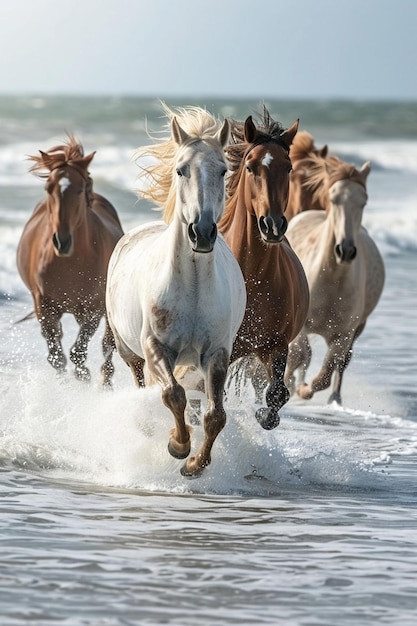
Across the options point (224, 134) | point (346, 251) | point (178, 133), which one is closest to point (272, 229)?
point (224, 134)

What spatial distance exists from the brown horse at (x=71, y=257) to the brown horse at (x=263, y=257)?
1.90 metres

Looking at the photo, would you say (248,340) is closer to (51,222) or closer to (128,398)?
(128,398)

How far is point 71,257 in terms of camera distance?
386 inches

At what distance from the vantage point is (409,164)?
40.5 metres

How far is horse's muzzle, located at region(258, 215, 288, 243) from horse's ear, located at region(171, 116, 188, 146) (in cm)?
82

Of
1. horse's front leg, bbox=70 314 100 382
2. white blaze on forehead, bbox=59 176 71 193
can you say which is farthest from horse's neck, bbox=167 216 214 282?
horse's front leg, bbox=70 314 100 382

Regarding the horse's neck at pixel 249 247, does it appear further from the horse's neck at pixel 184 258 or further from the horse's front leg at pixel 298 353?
the horse's front leg at pixel 298 353

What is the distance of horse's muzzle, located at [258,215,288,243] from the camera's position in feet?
23.1

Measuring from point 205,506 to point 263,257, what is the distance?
1718mm

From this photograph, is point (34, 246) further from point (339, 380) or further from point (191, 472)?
point (191, 472)

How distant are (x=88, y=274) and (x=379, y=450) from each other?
2593mm

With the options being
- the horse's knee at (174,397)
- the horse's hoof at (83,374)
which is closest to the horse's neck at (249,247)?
the horse's knee at (174,397)

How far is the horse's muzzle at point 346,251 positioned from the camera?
9.59 metres

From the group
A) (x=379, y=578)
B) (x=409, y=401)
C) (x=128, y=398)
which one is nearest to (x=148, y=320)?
(x=128, y=398)
